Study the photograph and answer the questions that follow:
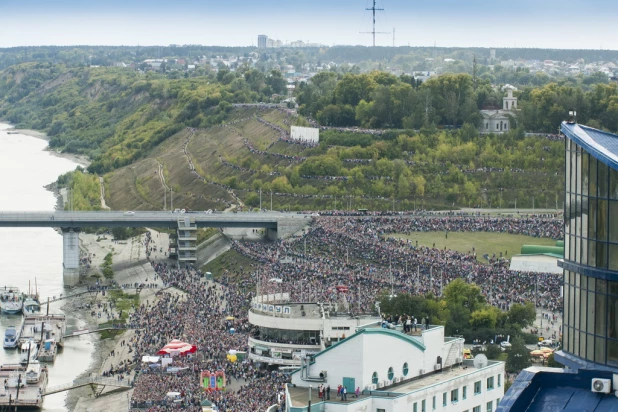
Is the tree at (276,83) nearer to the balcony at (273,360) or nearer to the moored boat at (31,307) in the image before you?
the moored boat at (31,307)

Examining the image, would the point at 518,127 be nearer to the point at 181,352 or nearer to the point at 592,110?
the point at 592,110

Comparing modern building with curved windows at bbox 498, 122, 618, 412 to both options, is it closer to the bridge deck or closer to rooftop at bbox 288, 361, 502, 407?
rooftop at bbox 288, 361, 502, 407

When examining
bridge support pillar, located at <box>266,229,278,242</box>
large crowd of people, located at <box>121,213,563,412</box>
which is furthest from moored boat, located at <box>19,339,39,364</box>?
bridge support pillar, located at <box>266,229,278,242</box>

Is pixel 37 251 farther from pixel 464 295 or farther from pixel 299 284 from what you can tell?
pixel 464 295

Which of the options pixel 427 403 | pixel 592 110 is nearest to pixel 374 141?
pixel 592 110

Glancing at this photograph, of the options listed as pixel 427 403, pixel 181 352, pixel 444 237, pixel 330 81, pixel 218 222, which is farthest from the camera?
pixel 330 81

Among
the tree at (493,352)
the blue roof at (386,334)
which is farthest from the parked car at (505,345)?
the blue roof at (386,334)

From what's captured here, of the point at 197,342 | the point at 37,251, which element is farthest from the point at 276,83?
the point at 197,342
